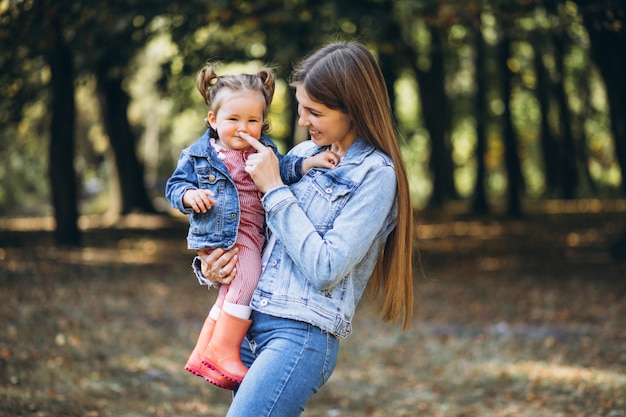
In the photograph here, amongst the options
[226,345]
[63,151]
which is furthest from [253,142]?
[63,151]

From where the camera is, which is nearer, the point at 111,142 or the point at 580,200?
the point at 111,142

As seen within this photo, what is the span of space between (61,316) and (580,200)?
22137 mm

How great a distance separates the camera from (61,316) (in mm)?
9508

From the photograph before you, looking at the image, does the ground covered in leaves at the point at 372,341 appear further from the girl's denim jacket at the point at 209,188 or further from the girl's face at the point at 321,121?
the girl's face at the point at 321,121

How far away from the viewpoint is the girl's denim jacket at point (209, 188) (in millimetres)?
3031

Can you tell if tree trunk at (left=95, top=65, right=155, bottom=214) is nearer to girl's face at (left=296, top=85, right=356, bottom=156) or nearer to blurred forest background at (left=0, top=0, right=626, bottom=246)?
blurred forest background at (left=0, top=0, right=626, bottom=246)

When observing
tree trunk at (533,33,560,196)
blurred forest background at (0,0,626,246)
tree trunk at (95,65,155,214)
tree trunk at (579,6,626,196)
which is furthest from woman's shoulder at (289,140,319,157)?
tree trunk at (533,33,560,196)

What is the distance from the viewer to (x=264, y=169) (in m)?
2.92

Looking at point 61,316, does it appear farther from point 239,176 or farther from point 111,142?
point 111,142

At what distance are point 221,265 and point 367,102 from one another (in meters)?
0.81

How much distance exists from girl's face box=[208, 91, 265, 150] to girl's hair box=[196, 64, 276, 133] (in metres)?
0.02

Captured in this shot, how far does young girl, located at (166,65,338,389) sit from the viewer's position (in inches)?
117

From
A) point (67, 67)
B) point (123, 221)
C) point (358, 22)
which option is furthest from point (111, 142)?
point (358, 22)

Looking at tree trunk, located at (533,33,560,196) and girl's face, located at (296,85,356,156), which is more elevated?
tree trunk, located at (533,33,560,196)
